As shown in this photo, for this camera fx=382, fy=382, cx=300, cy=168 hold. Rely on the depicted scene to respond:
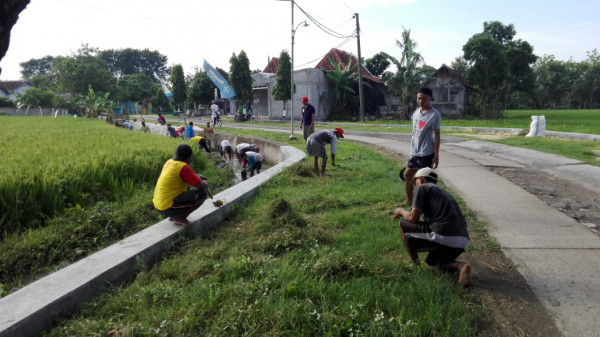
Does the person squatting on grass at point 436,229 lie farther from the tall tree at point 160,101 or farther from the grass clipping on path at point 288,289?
the tall tree at point 160,101

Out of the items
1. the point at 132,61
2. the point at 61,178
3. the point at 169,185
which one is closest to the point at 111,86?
the point at 132,61

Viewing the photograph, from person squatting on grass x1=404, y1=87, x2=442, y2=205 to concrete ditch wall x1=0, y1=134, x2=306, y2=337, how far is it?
2807 millimetres

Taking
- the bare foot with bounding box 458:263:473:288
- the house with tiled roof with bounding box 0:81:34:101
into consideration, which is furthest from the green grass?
the house with tiled roof with bounding box 0:81:34:101

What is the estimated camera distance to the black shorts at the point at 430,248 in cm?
332

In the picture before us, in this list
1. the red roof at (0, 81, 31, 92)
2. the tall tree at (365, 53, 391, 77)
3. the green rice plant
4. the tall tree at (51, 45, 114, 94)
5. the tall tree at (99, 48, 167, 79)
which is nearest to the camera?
the green rice plant

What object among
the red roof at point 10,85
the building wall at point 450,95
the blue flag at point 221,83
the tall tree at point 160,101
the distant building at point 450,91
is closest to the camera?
the blue flag at point 221,83

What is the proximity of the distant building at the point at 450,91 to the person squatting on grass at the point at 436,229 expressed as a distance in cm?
2943

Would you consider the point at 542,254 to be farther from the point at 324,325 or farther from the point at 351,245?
the point at 324,325

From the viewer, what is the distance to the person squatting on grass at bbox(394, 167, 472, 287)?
3254 mm

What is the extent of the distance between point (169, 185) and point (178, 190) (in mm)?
123

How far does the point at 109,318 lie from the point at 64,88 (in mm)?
63463

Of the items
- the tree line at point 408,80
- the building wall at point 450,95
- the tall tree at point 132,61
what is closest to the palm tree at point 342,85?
the tree line at point 408,80

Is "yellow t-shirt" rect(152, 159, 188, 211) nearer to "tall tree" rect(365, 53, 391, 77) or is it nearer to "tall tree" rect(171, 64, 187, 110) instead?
"tall tree" rect(365, 53, 391, 77)

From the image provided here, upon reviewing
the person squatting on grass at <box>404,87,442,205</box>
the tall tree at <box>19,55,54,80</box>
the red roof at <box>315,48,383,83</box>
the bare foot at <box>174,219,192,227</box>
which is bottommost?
the bare foot at <box>174,219,192,227</box>
